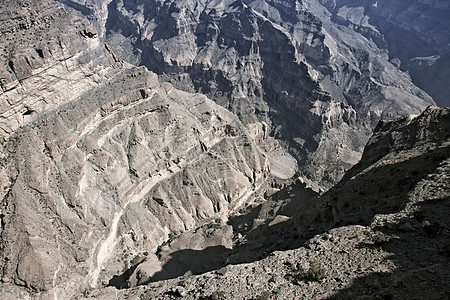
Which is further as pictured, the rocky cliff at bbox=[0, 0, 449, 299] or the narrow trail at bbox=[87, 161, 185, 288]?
the narrow trail at bbox=[87, 161, 185, 288]

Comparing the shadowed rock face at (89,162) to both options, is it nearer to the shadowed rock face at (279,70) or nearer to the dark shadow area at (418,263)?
the dark shadow area at (418,263)

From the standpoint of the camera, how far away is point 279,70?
134875mm

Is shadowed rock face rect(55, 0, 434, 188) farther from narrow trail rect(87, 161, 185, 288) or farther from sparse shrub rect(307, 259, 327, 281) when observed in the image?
sparse shrub rect(307, 259, 327, 281)

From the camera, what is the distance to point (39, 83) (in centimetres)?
Result: 4812

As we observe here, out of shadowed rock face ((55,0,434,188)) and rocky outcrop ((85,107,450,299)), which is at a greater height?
shadowed rock face ((55,0,434,188))

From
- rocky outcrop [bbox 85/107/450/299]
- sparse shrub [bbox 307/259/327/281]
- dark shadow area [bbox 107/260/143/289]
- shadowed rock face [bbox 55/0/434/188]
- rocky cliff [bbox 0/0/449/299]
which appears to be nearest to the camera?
rocky outcrop [bbox 85/107/450/299]

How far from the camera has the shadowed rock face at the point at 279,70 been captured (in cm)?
11138

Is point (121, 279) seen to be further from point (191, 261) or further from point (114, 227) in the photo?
point (191, 261)

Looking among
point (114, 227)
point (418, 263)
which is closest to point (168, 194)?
point (114, 227)

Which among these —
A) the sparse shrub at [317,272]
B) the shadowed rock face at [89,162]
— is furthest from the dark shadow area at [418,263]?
the shadowed rock face at [89,162]

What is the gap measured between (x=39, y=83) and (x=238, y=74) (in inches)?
3921

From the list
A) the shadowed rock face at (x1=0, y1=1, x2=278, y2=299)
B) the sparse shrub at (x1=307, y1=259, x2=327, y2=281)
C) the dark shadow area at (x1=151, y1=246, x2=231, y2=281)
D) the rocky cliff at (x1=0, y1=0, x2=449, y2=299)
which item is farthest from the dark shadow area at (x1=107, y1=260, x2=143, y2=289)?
the sparse shrub at (x1=307, y1=259, x2=327, y2=281)

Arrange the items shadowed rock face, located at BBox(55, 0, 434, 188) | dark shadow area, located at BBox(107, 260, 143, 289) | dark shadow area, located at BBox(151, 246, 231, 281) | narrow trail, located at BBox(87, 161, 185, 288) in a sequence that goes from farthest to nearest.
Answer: shadowed rock face, located at BBox(55, 0, 434, 188) → narrow trail, located at BBox(87, 161, 185, 288) → dark shadow area, located at BBox(107, 260, 143, 289) → dark shadow area, located at BBox(151, 246, 231, 281)

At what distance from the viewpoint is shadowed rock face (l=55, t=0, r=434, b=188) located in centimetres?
11138
